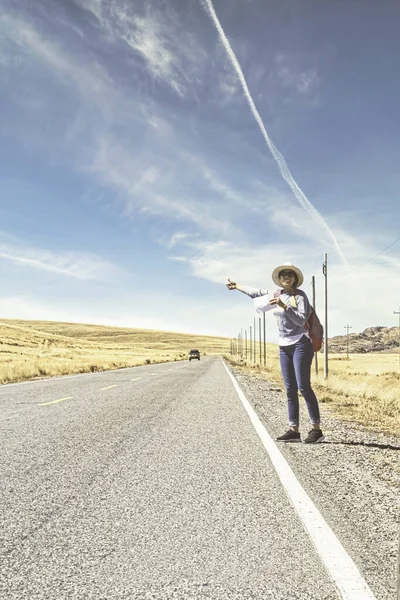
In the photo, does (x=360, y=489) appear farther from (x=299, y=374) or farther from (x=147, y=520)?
(x=299, y=374)

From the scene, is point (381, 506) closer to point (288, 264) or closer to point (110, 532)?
point (110, 532)

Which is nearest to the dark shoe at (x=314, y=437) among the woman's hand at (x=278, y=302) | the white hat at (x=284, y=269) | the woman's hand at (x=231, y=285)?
the woman's hand at (x=278, y=302)

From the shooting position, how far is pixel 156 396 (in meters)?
13.4

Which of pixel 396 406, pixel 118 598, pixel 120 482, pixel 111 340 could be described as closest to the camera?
pixel 118 598

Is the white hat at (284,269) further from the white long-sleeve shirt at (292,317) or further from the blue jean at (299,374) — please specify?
the blue jean at (299,374)

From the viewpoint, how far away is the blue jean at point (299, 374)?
671cm

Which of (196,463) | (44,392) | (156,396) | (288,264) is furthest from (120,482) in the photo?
(44,392)

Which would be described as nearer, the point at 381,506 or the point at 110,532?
the point at 110,532

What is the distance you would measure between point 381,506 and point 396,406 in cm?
842

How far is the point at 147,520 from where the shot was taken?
3.69 m

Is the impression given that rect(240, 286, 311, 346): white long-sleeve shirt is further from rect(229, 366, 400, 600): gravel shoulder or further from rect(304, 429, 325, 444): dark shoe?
rect(229, 366, 400, 600): gravel shoulder

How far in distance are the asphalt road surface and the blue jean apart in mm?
738

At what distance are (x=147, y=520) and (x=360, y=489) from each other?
1968 mm

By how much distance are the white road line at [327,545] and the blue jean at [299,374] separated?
134 centimetres
